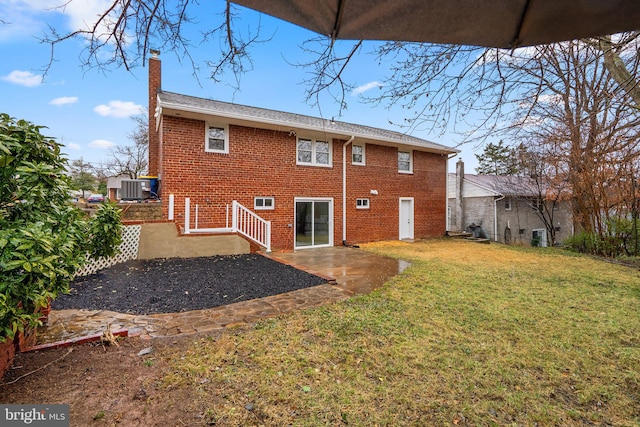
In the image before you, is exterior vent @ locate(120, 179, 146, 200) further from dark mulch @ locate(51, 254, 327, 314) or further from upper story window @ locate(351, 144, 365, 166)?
upper story window @ locate(351, 144, 365, 166)

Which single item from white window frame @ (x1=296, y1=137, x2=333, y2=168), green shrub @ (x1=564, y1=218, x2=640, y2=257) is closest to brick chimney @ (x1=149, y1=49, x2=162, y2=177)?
white window frame @ (x1=296, y1=137, x2=333, y2=168)

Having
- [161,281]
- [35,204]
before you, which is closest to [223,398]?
[35,204]

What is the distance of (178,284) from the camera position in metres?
5.43

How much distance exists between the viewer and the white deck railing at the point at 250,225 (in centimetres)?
890

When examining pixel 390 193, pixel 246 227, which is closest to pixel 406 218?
pixel 390 193

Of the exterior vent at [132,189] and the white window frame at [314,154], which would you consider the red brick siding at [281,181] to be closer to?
the white window frame at [314,154]

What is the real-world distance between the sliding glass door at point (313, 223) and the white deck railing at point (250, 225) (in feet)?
5.57

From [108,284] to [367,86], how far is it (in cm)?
558

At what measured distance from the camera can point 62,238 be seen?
2330 millimetres

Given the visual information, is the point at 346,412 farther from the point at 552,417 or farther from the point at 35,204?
the point at 35,204

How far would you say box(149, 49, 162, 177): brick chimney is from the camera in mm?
10656

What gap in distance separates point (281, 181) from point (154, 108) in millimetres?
5482

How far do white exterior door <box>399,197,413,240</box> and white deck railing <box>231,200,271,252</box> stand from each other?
6912 mm

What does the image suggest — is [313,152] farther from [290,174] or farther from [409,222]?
[409,222]
